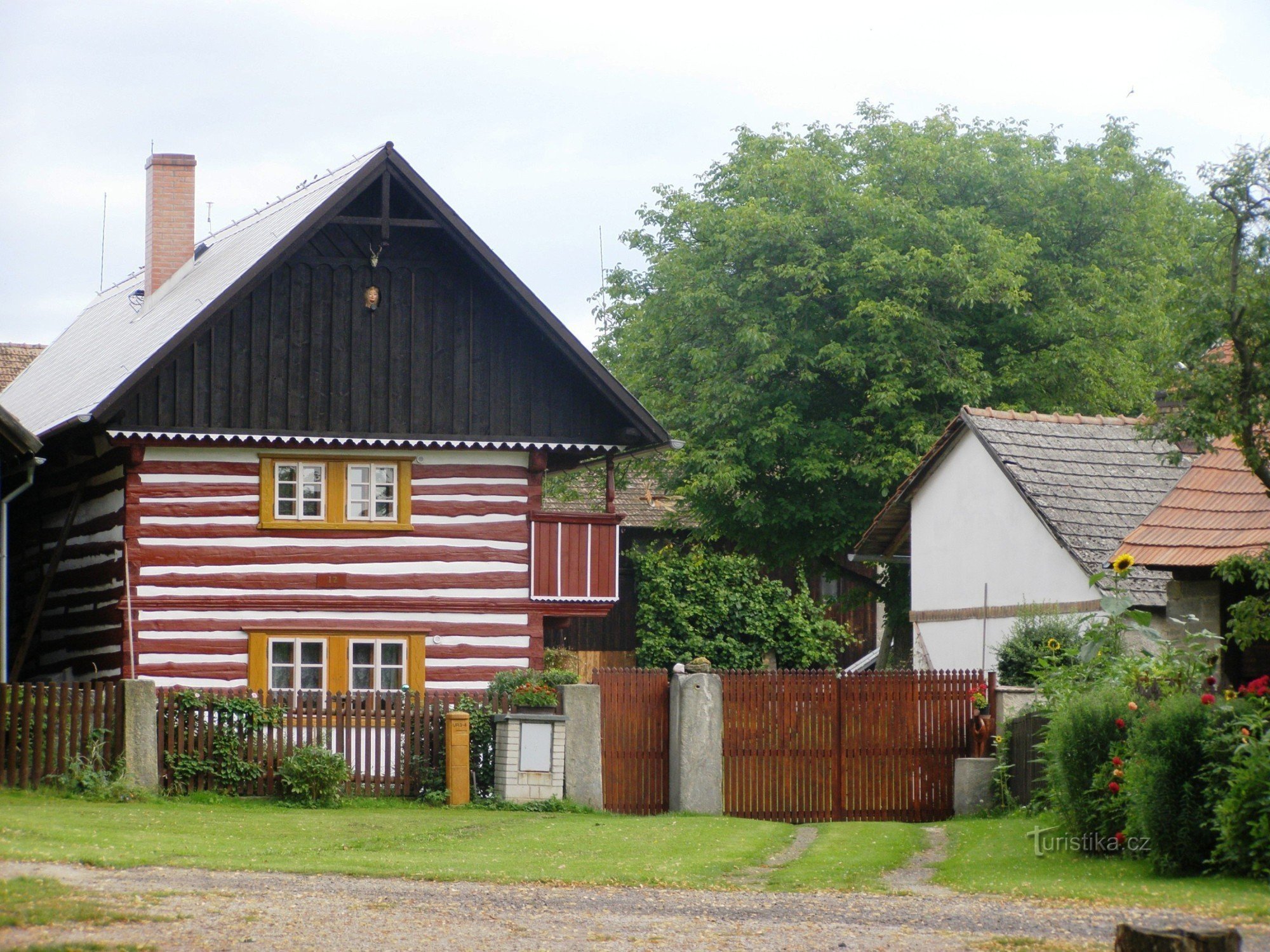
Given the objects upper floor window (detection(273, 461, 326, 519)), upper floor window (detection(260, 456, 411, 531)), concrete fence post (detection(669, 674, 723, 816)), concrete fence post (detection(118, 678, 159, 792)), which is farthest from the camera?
upper floor window (detection(273, 461, 326, 519))

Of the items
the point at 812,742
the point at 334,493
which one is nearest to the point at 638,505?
the point at 334,493

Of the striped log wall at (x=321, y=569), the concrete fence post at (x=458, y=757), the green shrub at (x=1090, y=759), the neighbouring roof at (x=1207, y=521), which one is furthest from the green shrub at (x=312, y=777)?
the neighbouring roof at (x=1207, y=521)

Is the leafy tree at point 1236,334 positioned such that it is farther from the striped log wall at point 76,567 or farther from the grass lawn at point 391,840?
the striped log wall at point 76,567

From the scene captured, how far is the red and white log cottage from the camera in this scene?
73.6 feet

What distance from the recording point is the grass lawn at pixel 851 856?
12.9 meters

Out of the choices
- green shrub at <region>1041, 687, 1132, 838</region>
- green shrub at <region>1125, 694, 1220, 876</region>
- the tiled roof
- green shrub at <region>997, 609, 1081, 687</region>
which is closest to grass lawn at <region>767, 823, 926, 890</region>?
green shrub at <region>1041, 687, 1132, 838</region>

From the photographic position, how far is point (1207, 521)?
56.2ft

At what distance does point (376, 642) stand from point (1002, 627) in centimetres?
954

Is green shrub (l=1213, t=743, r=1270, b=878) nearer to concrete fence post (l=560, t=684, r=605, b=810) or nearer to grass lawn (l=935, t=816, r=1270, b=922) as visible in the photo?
grass lawn (l=935, t=816, r=1270, b=922)

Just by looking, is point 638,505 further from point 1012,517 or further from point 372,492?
point 372,492

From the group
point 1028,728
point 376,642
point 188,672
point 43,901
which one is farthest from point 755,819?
point 43,901

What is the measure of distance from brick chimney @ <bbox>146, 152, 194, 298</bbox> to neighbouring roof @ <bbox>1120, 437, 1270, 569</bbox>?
18797 mm

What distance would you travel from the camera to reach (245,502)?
22.8 m

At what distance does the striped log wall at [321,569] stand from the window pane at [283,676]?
472 mm
